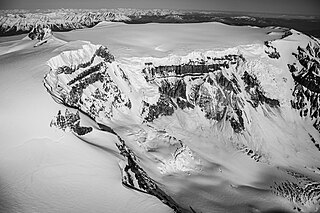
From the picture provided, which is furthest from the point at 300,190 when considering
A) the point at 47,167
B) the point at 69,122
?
the point at 47,167

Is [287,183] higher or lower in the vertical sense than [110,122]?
lower

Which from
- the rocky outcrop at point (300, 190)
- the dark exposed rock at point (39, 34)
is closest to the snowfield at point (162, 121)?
the rocky outcrop at point (300, 190)

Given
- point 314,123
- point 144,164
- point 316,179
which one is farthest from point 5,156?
point 314,123

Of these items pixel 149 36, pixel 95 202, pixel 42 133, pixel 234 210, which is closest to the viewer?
pixel 95 202

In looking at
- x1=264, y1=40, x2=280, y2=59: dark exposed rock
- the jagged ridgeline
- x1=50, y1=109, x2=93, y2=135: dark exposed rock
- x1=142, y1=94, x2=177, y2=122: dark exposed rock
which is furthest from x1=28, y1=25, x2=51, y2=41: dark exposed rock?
x1=264, y1=40, x2=280, y2=59: dark exposed rock

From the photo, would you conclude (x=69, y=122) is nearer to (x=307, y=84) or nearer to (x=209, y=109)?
(x=209, y=109)

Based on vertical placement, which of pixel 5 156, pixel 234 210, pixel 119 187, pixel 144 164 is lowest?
pixel 234 210

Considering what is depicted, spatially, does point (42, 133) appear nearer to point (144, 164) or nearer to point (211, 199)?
point (144, 164)
